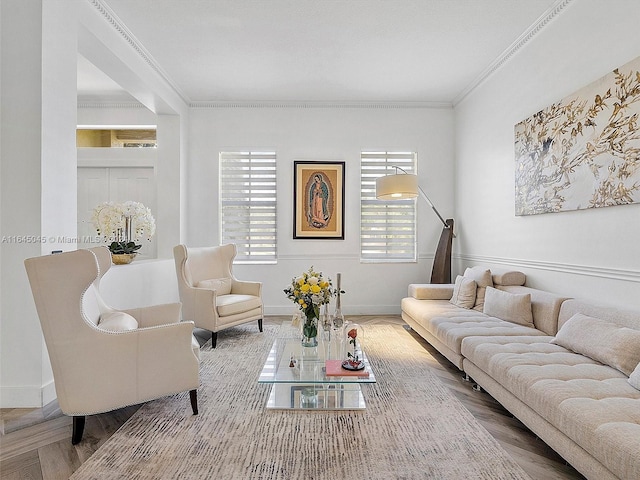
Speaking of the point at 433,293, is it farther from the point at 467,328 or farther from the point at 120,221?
the point at 120,221

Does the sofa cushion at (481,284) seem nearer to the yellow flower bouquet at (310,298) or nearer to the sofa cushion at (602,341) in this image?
the sofa cushion at (602,341)

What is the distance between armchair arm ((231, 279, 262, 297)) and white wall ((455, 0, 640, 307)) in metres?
2.78

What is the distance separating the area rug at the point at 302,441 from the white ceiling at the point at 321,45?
316 centimetres

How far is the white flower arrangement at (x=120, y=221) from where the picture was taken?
13.3 ft

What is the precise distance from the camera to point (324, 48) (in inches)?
172

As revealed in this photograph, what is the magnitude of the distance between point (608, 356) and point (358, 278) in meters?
3.89

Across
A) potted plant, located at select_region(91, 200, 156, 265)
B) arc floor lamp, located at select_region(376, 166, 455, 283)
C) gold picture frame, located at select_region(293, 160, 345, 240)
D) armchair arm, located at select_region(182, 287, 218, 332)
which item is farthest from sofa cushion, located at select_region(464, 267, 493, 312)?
potted plant, located at select_region(91, 200, 156, 265)

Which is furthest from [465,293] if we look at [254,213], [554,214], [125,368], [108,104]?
[108,104]

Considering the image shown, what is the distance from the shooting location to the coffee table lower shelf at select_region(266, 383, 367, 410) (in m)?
2.77

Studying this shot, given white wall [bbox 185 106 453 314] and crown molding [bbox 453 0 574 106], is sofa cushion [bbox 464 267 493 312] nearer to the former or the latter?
white wall [bbox 185 106 453 314]

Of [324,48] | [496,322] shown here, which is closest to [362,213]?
[324,48]

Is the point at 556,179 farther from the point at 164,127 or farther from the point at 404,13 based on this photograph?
the point at 164,127

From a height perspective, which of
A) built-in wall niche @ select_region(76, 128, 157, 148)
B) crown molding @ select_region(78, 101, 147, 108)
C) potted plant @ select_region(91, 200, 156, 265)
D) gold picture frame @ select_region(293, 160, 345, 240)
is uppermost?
crown molding @ select_region(78, 101, 147, 108)

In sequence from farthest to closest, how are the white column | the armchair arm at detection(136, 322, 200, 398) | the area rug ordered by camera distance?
the white column, the armchair arm at detection(136, 322, 200, 398), the area rug
